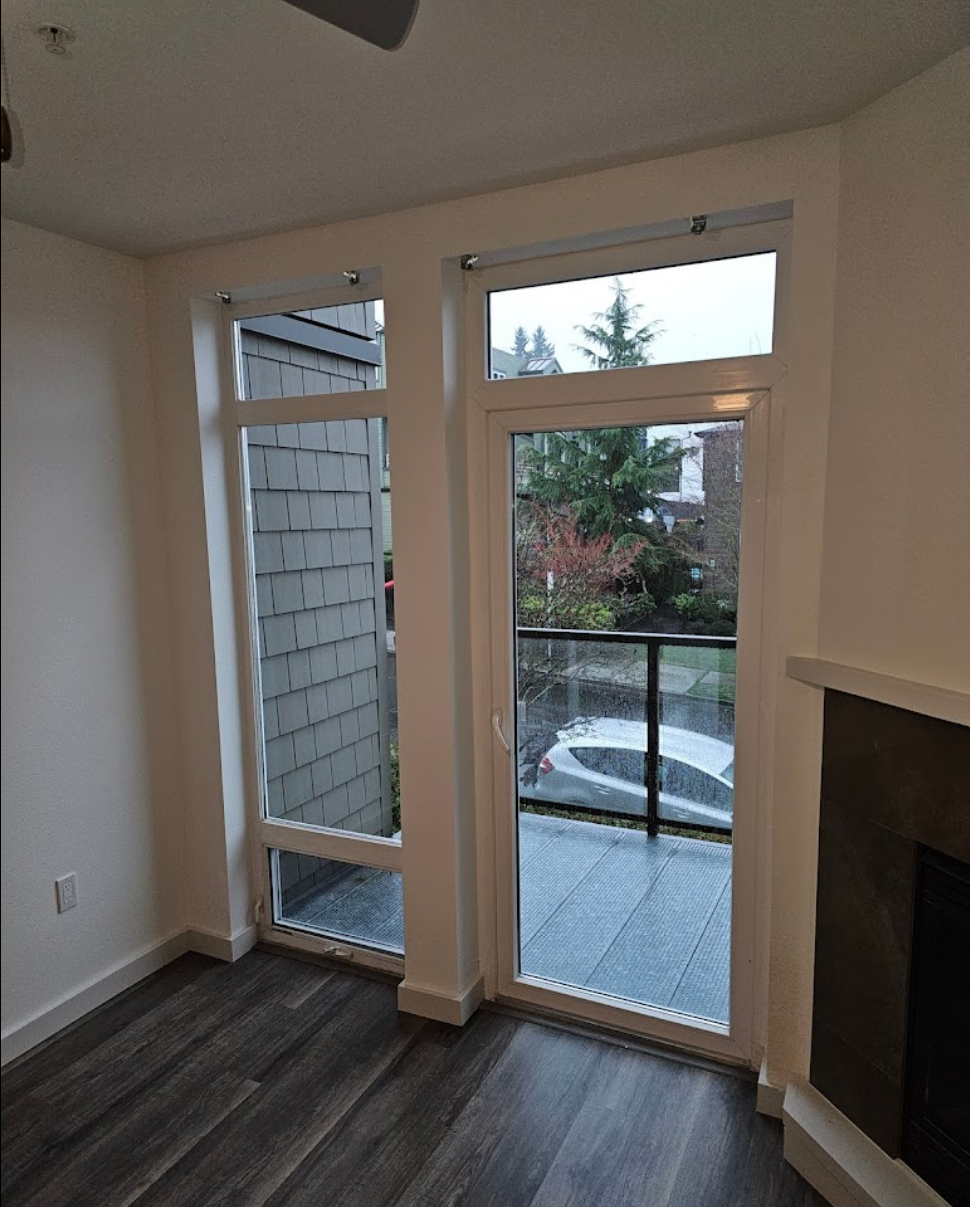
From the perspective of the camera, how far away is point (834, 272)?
69.9 inches

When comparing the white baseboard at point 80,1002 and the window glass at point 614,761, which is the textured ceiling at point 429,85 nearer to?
the white baseboard at point 80,1002

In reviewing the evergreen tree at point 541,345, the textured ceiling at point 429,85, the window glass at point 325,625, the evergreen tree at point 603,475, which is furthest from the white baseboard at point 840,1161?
the textured ceiling at point 429,85

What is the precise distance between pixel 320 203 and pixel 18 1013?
6.69 feet

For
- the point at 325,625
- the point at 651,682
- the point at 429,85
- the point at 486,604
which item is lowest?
the point at 651,682

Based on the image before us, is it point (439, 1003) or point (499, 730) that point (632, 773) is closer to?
point (499, 730)

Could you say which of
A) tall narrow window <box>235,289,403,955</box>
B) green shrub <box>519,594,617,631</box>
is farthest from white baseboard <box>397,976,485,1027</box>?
green shrub <box>519,594,617,631</box>

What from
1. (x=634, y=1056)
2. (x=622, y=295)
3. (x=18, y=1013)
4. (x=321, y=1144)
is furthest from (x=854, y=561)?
(x=321, y=1144)

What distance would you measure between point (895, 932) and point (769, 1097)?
662 mm

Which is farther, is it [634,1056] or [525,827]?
[525,827]

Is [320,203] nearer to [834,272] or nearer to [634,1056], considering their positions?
[834,272]

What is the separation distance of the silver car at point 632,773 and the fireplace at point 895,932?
0.39 m

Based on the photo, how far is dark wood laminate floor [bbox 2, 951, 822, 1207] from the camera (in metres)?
1.81

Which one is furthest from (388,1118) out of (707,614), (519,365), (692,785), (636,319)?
(636,319)

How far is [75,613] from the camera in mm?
712
